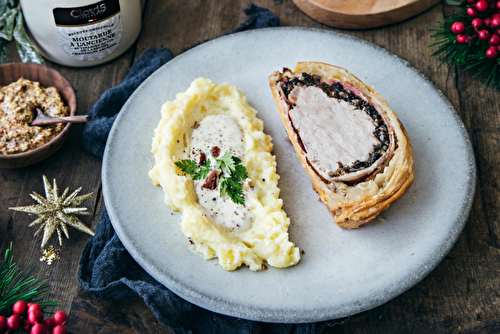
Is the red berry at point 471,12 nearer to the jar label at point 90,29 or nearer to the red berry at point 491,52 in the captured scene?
the red berry at point 491,52

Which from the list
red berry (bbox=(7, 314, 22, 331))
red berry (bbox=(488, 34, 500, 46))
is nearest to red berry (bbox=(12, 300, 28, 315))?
red berry (bbox=(7, 314, 22, 331))

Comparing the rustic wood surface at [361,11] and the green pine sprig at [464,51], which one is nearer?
the green pine sprig at [464,51]

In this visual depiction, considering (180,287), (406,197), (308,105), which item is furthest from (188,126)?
(406,197)

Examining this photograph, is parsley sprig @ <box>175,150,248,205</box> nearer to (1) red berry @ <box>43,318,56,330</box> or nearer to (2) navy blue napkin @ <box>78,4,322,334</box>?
(2) navy blue napkin @ <box>78,4,322,334</box>

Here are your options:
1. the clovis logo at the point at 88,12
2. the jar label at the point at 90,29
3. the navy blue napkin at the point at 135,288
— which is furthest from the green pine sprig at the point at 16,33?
the navy blue napkin at the point at 135,288

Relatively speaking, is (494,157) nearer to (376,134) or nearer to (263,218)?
(376,134)
